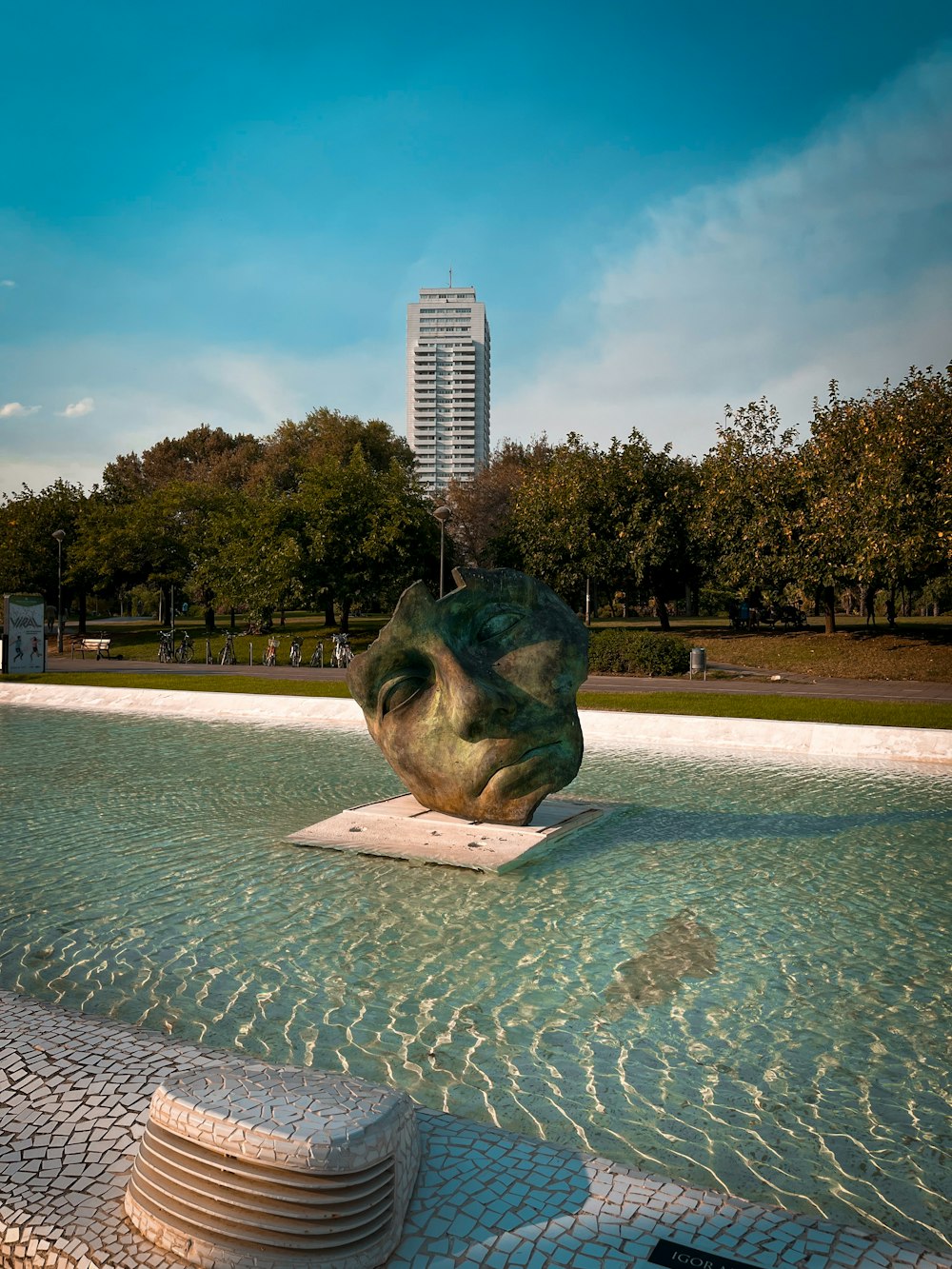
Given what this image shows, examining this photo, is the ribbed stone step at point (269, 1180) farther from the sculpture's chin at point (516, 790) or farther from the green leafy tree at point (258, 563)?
the green leafy tree at point (258, 563)

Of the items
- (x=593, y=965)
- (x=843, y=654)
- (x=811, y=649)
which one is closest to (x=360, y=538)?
(x=811, y=649)

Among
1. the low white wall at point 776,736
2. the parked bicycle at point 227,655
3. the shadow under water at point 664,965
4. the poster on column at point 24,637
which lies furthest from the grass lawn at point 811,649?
the shadow under water at point 664,965

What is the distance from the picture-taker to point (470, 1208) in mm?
3654

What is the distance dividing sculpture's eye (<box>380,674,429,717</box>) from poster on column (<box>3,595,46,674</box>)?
22821 millimetres

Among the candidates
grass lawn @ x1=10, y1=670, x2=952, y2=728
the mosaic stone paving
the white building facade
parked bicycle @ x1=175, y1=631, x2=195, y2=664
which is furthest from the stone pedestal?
the white building facade

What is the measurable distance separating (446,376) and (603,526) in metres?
Result: 156

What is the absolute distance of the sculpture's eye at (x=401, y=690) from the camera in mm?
10352

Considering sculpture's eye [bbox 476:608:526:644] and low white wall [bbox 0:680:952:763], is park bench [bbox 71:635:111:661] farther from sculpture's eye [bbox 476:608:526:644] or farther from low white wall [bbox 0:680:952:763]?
sculpture's eye [bbox 476:608:526:644]

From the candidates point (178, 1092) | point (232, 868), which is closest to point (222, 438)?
point (232, 868)

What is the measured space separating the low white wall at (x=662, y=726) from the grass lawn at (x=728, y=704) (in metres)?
0.86

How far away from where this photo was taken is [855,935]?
7.70 metres

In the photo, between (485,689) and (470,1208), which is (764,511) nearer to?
(485,689)

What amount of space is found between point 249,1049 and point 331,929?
2112 millimetres

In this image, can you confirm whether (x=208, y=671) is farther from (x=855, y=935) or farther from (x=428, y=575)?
(x=855, y=935)
